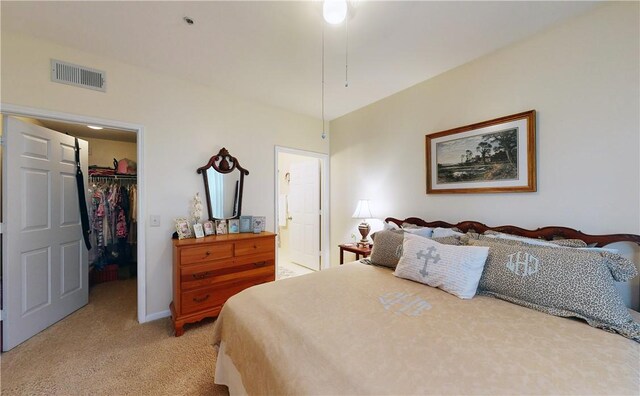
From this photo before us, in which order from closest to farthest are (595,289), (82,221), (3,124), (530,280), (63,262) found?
1. (595,289)
2. (530,280)
3. (3,124)
4. (63,262)
5. (82,221)

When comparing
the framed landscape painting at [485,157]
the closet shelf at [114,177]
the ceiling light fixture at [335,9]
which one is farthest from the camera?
the closet shelf at [114,177]

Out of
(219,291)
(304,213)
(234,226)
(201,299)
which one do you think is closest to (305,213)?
(304,213)

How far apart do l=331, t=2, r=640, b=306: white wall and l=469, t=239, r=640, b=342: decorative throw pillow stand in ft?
1.91

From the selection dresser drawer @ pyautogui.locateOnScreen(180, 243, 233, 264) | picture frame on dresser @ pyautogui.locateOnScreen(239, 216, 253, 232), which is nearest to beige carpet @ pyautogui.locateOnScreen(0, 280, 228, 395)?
dresser drawer @ pyautogui.locateOnScreen(180, 243, 233, 264)

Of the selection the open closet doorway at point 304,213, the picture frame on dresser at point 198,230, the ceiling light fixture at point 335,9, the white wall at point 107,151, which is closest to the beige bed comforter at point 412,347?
the picture frame on dresser at point 198,230

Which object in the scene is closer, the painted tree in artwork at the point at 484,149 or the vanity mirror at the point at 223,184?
the painted tree in artwork at the point at 484,149

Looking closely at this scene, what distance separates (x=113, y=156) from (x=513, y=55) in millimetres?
5383

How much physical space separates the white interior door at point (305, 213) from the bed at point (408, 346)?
248 cm

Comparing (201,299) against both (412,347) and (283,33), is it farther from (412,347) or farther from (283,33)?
(283,33)

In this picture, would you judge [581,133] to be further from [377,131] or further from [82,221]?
[82,221]

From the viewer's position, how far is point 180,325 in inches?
85.2

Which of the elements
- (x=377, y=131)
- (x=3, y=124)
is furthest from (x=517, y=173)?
(x=3, y=124)

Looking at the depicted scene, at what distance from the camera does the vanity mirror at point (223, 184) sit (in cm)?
273

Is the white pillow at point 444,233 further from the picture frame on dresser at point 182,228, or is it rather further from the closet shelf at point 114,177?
the closet shelf at point 114,177
